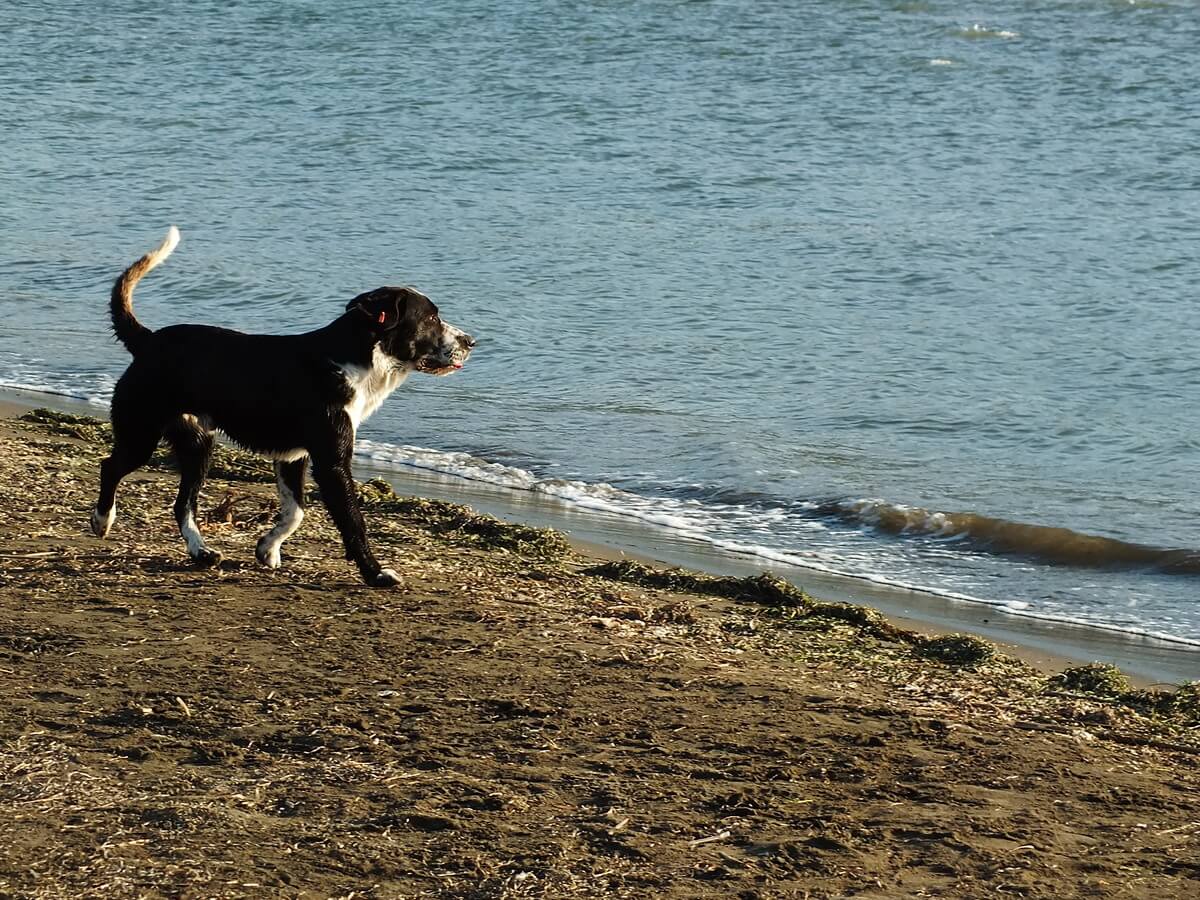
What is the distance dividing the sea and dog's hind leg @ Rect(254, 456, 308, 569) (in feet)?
8.15

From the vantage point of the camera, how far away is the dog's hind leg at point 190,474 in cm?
687

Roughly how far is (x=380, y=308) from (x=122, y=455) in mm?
1178

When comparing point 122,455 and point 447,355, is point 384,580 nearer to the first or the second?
point 447,355

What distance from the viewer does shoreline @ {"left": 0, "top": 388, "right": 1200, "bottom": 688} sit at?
7.29 m

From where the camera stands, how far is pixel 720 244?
1502cm

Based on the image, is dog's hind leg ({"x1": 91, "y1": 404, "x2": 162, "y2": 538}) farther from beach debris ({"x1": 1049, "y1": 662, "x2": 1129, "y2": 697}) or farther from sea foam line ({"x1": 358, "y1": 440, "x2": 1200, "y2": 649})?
beach debris ({"x1": 1049, "y1": 662, "x2": 1129, "y2": 697})

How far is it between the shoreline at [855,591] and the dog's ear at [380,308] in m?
1.96

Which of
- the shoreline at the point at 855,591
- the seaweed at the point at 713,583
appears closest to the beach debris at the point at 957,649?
the shoreline at the point at 855,591

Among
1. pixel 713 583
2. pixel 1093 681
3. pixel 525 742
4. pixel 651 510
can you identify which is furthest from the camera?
pixel 651 510

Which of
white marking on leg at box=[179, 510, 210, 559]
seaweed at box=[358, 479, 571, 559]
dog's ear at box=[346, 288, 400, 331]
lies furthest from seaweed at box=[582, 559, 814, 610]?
white marking on leg at box=[179, 510, 210, 559]

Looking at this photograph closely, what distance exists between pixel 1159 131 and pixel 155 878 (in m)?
16.3

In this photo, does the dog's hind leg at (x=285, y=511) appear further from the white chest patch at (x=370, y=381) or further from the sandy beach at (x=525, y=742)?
the white chest patch at (x=370, y=381)

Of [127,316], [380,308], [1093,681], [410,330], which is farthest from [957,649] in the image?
[127,316]

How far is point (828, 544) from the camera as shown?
352 inches
